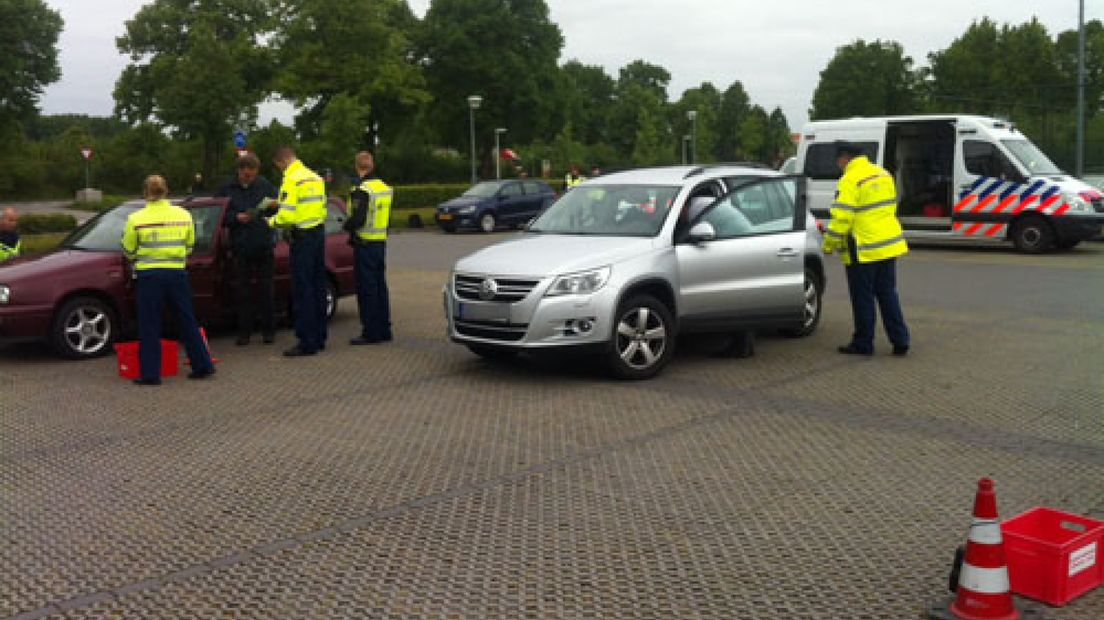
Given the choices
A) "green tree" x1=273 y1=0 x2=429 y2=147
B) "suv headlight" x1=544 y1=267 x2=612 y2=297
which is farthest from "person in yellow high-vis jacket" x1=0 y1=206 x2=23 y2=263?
"green tree" x1=273 y1=0 x2=429 y2=147

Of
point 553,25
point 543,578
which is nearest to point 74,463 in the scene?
point 543,578

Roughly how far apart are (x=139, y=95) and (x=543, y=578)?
6794 centimetres

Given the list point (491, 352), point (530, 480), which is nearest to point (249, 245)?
point (491, 352)

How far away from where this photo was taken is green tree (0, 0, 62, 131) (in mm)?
59438

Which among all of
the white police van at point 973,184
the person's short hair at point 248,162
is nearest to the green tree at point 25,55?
the white police van at point 973,184

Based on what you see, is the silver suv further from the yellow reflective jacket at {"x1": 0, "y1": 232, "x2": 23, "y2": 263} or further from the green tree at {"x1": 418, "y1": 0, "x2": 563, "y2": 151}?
the green tree at {"x1": 418, "y1": 0, "x2": 563, "y2": 151}

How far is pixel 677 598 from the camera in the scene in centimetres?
425

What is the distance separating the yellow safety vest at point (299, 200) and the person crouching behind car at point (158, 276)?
1115mm

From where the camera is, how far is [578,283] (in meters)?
8.47

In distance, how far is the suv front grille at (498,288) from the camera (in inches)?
335

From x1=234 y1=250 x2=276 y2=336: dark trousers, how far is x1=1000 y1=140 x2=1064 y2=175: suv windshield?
14308 mm

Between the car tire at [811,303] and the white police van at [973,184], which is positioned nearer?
the car tire at [811,303]

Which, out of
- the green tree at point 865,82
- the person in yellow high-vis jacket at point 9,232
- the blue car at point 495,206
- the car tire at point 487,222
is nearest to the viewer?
the person in yellow high-vis jacket at point 9,232

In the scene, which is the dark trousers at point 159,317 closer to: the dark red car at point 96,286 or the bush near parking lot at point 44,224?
the dark red car at point 96,286
